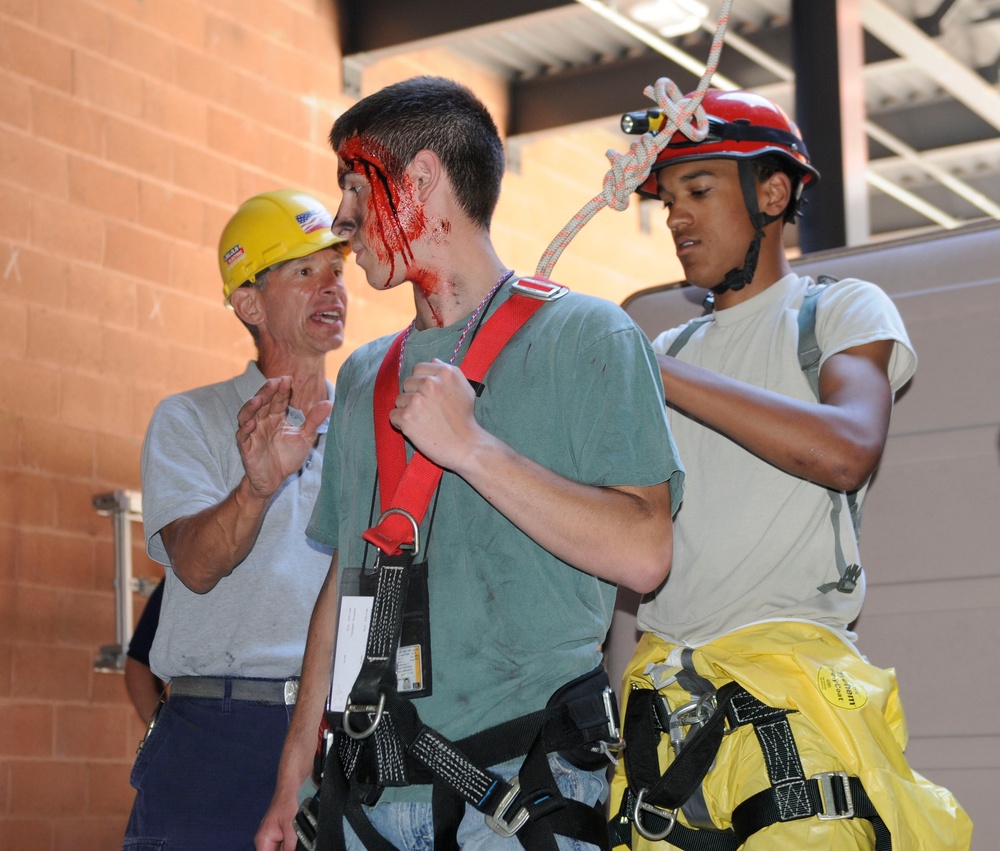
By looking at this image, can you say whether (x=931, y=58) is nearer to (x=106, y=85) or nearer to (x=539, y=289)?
(x=106, y=85)

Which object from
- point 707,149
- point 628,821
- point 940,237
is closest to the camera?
point 628,821

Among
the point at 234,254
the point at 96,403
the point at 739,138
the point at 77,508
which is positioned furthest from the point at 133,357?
the point at 739,138

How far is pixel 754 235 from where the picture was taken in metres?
3.07

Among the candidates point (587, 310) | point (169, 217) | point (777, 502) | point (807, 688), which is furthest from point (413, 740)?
point (169, 217)

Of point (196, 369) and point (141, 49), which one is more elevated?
point (141, 49)

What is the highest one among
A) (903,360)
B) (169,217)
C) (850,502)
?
(169,217)

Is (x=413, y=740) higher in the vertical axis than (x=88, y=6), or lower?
lower

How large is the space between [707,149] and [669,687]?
1193 mm

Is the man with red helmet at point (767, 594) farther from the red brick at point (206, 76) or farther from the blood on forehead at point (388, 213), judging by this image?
the red brick at point (206, 76)

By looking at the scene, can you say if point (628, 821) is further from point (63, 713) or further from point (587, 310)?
point (63, 713)

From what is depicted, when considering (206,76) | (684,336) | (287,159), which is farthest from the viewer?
(287,159)

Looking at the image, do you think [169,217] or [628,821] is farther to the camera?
[169,217]

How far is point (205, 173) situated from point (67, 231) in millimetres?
913

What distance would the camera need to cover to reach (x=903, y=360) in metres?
2.81
